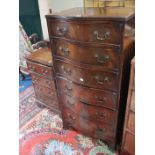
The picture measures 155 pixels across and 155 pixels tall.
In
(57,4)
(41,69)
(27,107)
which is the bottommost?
(27,107)

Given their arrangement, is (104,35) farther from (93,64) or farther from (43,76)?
(43,76)

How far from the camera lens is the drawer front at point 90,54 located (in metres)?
1.12

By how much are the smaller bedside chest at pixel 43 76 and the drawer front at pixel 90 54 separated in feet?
1.33

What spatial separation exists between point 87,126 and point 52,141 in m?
0.43

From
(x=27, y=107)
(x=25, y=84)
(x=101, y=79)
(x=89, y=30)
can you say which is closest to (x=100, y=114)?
(x=101, y=79)

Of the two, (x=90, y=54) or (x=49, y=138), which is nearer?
(x=90, y=54)

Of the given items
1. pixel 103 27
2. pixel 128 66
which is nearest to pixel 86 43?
pixel 103 27

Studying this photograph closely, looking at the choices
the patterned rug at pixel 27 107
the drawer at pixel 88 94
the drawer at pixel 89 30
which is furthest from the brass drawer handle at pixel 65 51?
the patterned rug at pixel 27 107

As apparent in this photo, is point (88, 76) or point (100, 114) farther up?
point (88, 76)

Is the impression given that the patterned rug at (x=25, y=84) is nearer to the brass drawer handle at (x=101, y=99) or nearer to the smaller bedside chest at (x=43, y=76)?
the smaller bedside chest at (x=43, y=76)

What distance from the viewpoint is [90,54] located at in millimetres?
1190

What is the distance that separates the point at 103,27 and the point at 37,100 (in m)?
1.50
